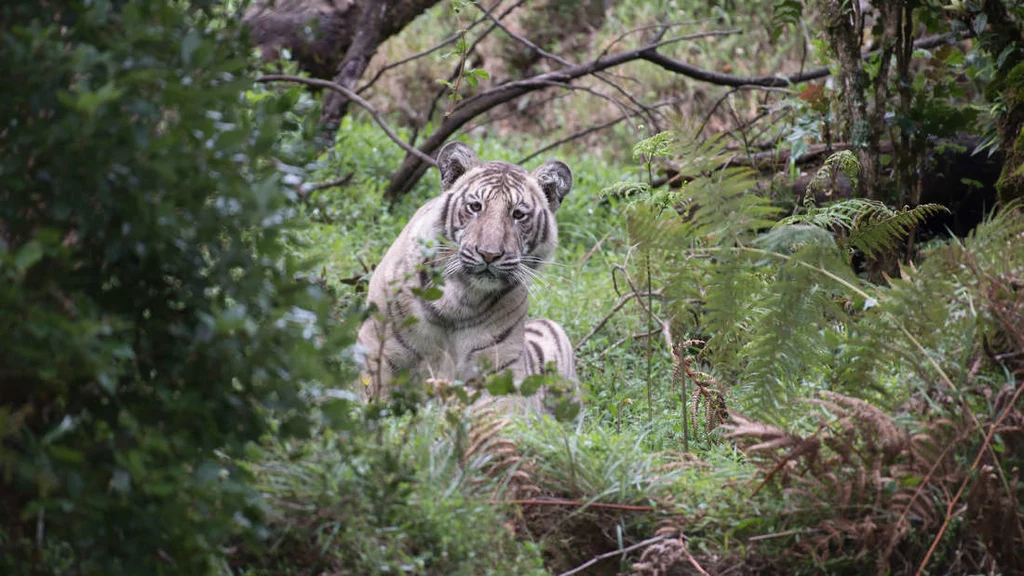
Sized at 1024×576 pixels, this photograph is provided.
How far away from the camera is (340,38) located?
29.5 ft

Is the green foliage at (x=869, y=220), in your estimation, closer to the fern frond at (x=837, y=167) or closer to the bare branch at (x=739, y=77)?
the fern frond at (x=837, y=167)

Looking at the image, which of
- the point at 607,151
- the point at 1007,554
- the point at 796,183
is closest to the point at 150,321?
the point at 1007,554

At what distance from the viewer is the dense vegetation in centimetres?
260

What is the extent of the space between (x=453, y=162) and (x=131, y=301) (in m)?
3.83

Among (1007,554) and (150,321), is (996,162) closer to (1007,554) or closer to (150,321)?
(1007,554)

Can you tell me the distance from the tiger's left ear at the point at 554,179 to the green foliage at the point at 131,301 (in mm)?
3749

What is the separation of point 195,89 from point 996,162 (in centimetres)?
632

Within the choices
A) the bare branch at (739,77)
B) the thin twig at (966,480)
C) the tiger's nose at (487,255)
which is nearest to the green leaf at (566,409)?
the thin twig at (966,480)

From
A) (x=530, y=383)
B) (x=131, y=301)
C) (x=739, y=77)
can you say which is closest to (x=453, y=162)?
(x=739, y=77)

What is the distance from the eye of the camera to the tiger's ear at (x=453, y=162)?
6.50 meters

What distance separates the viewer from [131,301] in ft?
9.25

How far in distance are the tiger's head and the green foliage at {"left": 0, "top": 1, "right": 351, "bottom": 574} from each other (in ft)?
9.15

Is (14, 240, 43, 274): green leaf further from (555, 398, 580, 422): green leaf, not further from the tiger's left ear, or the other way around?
the tiger's left ear

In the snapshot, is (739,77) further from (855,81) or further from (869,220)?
(869,220)
